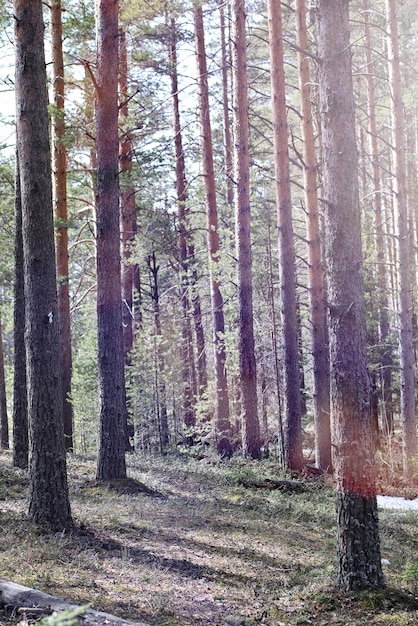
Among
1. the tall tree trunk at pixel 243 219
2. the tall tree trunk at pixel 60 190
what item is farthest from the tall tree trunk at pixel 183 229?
the tall tree trunk at pixel 243 219

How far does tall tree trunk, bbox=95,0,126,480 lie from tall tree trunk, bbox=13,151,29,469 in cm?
172

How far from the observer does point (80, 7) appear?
14.5 meters

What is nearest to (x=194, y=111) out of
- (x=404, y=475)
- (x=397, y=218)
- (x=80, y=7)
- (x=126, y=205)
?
(x=126, y=205)

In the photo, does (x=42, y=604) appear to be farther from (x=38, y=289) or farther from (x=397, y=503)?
(x=397, y=503)

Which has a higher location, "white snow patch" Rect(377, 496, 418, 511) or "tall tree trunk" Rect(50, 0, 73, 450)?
"tall tree trunk" Rect(50, 0, 73, 450)

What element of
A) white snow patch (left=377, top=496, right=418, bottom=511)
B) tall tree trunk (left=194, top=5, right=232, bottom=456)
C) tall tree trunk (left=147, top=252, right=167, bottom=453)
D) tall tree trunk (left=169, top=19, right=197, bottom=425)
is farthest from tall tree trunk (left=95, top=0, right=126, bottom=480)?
tall tree trunk (left=147, top=252, right=167, bottom=453)

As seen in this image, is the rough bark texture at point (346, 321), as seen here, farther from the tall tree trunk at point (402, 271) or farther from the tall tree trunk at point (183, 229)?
the tall tree trunk at point (183, 229)

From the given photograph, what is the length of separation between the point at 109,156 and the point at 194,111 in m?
11.1

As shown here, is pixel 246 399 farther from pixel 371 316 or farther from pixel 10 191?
pixel 10 191

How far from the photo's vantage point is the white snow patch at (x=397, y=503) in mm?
12189

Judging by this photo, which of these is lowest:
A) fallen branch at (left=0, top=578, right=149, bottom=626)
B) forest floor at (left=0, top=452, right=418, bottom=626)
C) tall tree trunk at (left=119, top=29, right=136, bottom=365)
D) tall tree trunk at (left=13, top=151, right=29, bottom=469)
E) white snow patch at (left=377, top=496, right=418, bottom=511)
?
white snow patch at (left=377, top=496, right=418, bottom=511)

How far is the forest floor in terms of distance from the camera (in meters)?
5.46

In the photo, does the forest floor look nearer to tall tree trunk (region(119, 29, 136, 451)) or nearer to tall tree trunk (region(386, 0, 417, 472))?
tall tree trunk (region(386, 0, 417, 472))

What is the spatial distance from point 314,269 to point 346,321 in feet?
31.0
